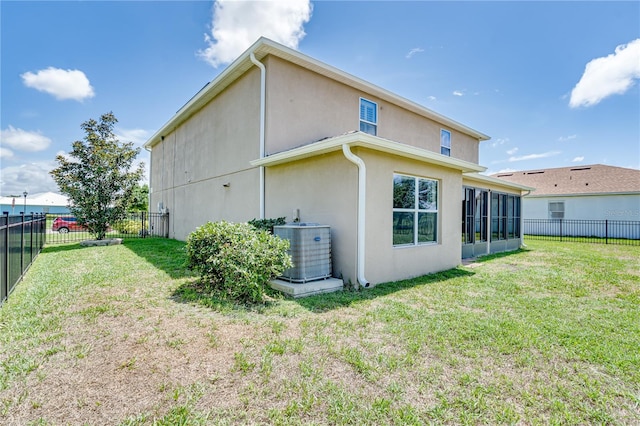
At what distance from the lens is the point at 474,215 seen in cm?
1080

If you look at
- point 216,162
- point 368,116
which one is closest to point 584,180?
point 368,116

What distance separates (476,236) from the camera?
10.9 metres

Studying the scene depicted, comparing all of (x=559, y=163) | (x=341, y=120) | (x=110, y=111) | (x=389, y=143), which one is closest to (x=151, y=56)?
(x=110, y=111)

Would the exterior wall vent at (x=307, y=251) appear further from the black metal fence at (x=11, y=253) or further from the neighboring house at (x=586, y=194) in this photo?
the neighboring house at (x=586, y=194)

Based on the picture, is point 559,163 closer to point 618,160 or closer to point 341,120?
point 618,160

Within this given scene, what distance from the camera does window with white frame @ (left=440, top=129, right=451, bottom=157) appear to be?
14.1 metres

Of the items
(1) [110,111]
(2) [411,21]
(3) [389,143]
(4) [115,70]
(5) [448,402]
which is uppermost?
(2) [411,21]

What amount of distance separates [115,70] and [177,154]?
419cm

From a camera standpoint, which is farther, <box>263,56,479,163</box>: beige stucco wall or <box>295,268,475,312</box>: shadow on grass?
<box>263,56,479,163</box>: beige stucco wall

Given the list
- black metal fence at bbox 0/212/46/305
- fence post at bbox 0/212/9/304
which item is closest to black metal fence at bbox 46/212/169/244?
black metal fence at bbox 0/212/46/305

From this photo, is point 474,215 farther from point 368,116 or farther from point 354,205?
point 354,205

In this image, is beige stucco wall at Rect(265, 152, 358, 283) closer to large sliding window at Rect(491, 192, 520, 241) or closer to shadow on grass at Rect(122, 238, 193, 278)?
shadow on grass at Rect(122, 238, 193, 278)

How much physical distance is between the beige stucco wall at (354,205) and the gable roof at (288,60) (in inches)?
117

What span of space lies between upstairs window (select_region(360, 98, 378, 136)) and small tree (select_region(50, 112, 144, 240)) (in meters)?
9.84
